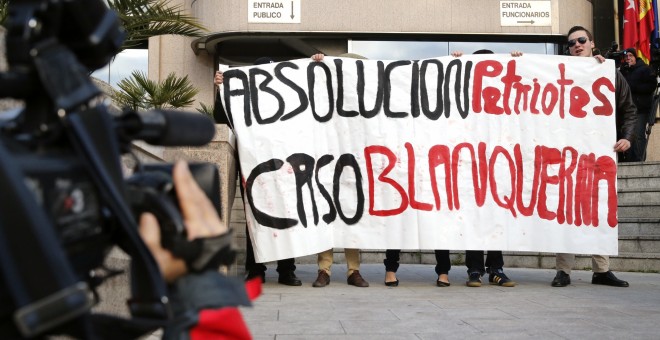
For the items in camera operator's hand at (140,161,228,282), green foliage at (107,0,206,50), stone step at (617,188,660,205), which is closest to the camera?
camera operator's hand at (140,161,228,282)

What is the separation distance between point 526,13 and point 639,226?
8303mm

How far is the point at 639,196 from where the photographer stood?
32.0 feet

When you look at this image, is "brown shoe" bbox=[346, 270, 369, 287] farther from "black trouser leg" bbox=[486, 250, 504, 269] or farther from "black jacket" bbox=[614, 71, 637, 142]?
"black jacket" bbox=[614, 71, 637, 142]

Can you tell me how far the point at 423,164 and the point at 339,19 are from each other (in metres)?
9.69

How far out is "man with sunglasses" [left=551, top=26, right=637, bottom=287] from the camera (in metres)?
7.03

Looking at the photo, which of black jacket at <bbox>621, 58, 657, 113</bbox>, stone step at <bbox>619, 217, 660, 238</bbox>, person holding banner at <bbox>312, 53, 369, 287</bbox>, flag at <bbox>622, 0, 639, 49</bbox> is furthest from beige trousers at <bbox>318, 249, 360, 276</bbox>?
flag at <bbox>622, 0, 639, 49</bbox>

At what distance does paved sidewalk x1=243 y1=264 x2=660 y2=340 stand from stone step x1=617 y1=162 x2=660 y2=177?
110 inches

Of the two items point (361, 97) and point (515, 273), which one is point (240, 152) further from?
point (515, 273)

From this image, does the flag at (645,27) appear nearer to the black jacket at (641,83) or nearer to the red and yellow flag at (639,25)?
the red and yellow flag at (639,25)

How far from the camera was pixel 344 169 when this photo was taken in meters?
6.93

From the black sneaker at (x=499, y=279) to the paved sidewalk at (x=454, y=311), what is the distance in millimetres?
115

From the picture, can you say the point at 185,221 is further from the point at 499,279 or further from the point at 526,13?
the point at 526,13

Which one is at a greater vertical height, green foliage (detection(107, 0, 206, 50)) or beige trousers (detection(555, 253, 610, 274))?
green foliage (detection(107, 0, 206, 50))

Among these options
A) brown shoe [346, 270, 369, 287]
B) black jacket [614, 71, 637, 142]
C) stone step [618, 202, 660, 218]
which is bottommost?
brown shoe [346, 270, 369, 287]
